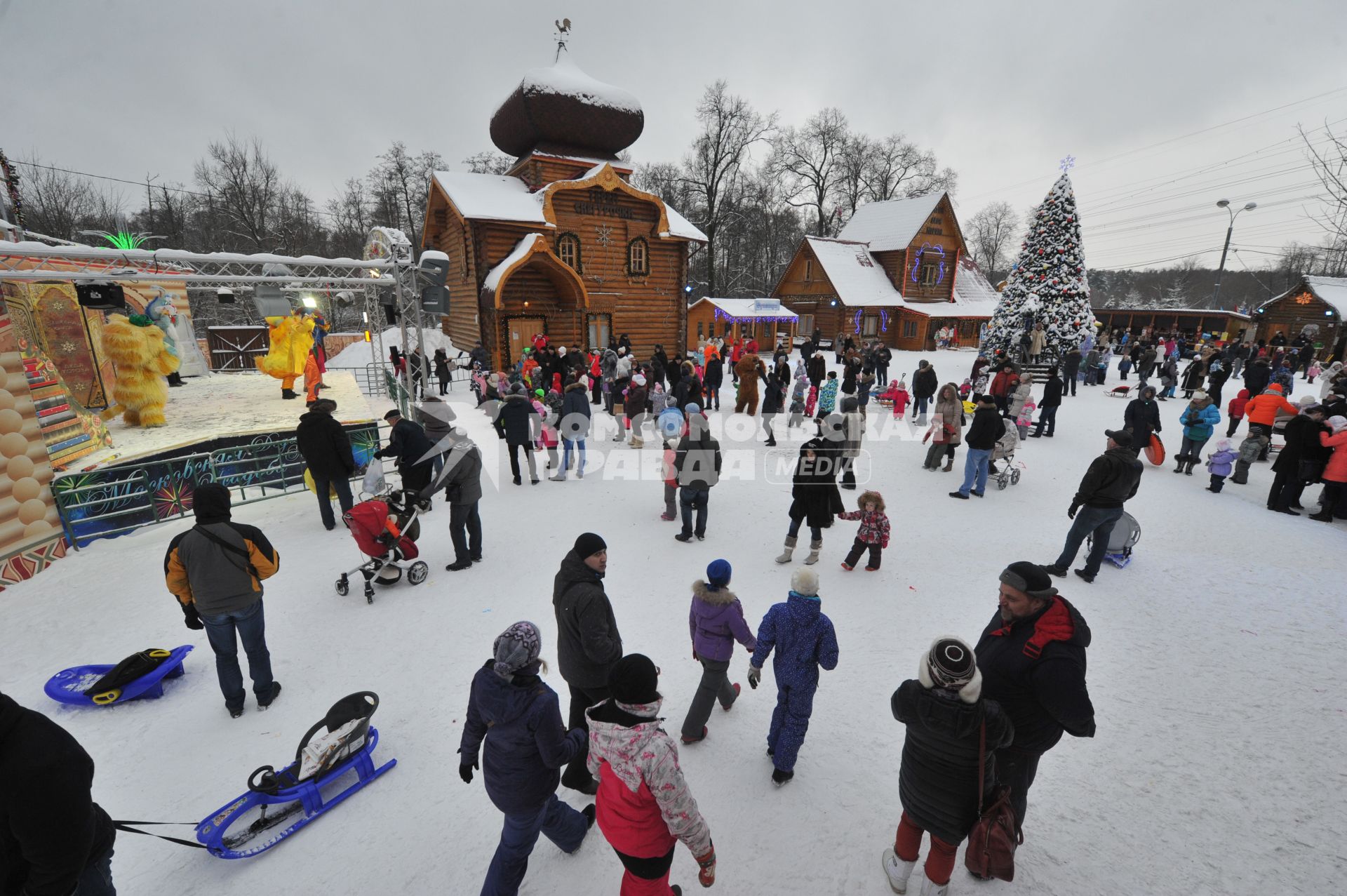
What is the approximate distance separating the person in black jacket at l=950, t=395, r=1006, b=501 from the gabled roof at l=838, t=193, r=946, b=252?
23.5 meters

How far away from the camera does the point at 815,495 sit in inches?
247

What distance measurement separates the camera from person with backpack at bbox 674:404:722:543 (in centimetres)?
673

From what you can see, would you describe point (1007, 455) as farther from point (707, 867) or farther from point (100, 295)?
point (100, 295)

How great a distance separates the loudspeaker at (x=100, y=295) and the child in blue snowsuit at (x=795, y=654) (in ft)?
32.7

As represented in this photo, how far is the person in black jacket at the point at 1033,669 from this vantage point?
253cm

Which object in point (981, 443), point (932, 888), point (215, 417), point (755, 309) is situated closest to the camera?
point (932, 888)

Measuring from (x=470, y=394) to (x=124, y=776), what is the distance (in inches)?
577

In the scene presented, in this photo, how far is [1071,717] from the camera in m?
2.52

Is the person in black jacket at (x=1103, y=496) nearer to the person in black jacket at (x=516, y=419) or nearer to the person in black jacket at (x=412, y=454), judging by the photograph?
the person in black jacket at (x=516, y=419)

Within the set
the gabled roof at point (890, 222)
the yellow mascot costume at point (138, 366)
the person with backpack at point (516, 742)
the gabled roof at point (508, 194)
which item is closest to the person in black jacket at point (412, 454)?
the person with backpack at point (516, 742)

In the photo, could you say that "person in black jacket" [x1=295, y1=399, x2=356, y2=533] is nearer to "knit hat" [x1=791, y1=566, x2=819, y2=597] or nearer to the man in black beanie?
the man in black beanie

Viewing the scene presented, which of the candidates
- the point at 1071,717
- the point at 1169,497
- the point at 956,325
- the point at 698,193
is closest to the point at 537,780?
the point at 1071,717

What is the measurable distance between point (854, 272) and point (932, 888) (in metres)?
29.3

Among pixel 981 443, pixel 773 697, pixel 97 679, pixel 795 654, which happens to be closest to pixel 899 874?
pixel 795 654
